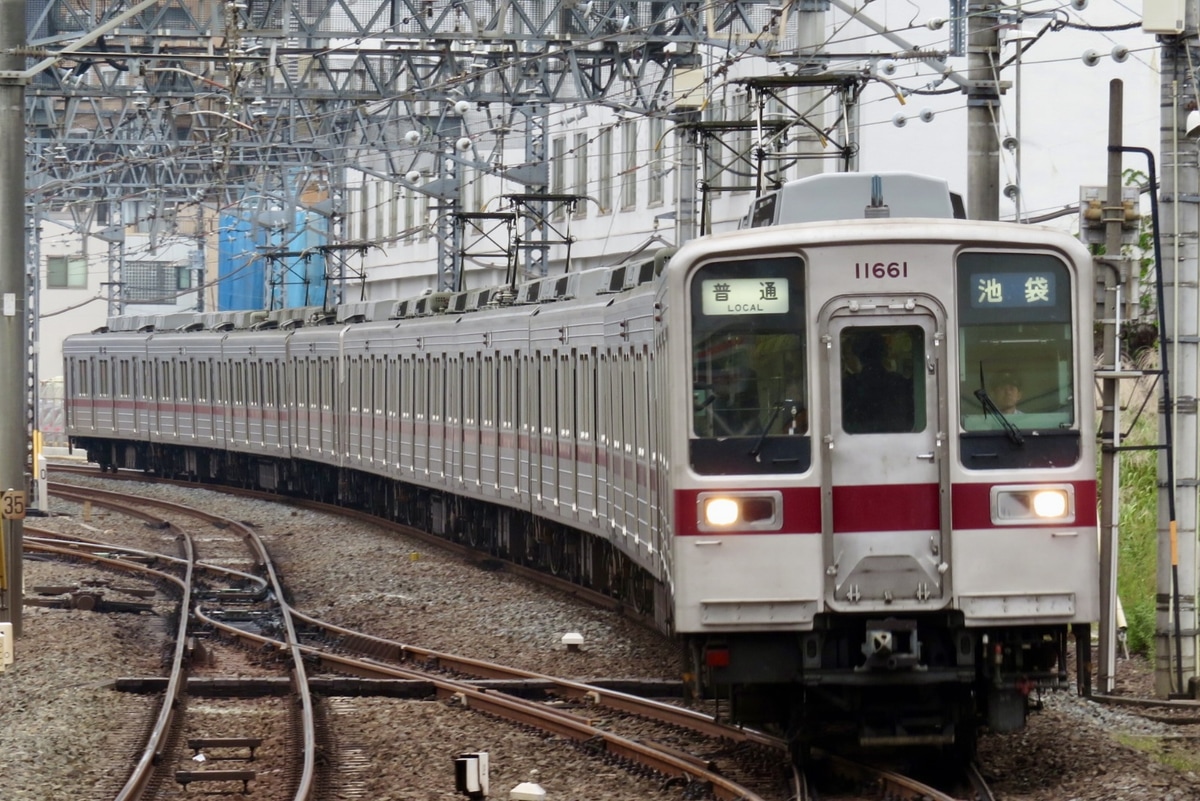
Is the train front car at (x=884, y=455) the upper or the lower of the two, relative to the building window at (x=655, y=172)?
lower

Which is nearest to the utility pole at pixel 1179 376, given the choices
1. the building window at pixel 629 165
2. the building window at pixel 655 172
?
the building window at pixel 655 172

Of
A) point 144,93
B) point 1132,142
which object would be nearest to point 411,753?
point 144,93

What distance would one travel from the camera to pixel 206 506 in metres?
31.2

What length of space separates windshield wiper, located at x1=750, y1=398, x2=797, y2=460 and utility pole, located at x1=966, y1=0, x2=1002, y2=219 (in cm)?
447

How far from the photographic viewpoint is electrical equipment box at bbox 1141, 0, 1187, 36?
11.2m

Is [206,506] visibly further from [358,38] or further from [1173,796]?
[1173,796]

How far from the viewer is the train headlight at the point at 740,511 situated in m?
8.66

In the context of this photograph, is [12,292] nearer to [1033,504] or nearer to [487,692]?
[487,692]

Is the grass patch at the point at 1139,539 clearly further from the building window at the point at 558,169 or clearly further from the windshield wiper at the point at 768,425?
the building window at the point at 558,169

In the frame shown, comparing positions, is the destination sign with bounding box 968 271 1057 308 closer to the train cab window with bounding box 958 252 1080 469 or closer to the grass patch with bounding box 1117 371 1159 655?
the train cab window with bounding box 958 252 1080 469

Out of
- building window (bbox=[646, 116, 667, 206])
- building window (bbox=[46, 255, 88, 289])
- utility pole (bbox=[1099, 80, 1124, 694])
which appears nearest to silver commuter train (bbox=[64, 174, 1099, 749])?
utility pole (bbox=[1099, 80, 1124, 694])

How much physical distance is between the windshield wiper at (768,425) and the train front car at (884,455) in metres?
0.01

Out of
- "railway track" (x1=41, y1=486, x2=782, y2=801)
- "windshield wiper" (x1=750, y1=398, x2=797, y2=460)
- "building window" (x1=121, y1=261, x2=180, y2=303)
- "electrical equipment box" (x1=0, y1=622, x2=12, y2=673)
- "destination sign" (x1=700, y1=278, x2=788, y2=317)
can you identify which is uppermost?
"building window" (x1=121, y1=261, x2=180, y2=303)

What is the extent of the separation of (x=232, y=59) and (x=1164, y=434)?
13471 mm
